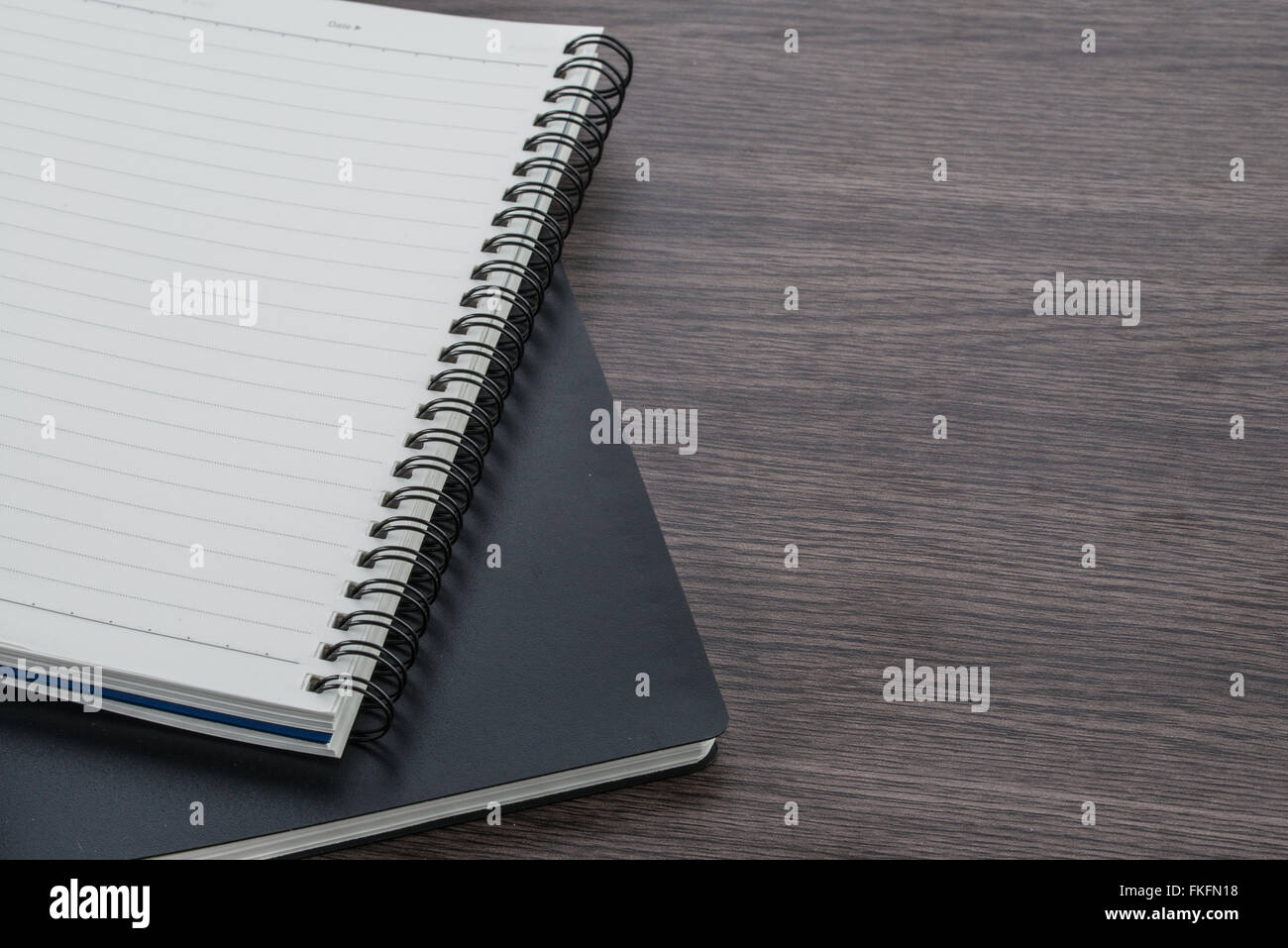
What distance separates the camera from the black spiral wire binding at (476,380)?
76 centimetres

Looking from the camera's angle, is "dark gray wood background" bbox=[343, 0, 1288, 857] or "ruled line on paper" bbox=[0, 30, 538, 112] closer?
"dark gray wood background" bbox=[343, 0, 1288, 857]

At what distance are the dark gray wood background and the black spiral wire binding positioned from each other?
0.05 meters

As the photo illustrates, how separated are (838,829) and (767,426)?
11.3 inches

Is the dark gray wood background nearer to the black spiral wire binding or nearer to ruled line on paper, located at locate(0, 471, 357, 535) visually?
the black spiral wire binding

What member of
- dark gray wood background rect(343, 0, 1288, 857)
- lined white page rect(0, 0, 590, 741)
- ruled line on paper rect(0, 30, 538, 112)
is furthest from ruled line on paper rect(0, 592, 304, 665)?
ruled line on paper rect(0, 30, 538, 112)

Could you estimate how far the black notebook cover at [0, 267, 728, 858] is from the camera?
28.7 inches

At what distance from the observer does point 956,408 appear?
91 centimetres

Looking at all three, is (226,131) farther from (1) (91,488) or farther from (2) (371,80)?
(1) (91,488)

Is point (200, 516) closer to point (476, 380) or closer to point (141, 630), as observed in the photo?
point (141, 630)

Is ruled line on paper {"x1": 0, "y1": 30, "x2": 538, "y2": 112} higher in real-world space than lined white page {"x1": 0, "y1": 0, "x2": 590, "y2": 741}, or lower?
higher

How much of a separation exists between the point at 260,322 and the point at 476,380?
0.16 m

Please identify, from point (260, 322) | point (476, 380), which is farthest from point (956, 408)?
point (260, 322)

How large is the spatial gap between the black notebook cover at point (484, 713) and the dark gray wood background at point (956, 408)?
35 millimetres

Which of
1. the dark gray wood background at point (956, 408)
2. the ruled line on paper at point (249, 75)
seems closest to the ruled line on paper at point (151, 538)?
the dark gray wood background at point (956, 408)
